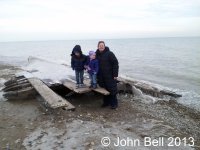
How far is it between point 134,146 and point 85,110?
329 cm

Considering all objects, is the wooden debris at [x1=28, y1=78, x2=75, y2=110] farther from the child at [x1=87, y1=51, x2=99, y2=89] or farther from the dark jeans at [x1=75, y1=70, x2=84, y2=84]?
the child at [x1=87, y1=51, x2=99, y2=89]

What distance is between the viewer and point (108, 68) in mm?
8805

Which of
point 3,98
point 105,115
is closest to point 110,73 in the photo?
point 105,115

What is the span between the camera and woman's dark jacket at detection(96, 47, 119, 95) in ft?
28.6

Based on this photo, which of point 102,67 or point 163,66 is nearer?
point 102,67

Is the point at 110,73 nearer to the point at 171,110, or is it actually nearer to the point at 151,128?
the point at 151,128

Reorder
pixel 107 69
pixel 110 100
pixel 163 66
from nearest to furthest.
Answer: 1. pixel 107 69
2. pixel 110 100
3. pixel 163 66

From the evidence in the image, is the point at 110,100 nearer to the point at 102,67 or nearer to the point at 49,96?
the point at 102,67

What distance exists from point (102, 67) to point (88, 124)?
2.07 meters

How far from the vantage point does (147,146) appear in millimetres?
6242

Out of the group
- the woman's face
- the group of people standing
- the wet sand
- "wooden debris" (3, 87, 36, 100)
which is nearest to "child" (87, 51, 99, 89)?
the group of people standing

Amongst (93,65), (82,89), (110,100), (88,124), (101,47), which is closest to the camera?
(88,124)

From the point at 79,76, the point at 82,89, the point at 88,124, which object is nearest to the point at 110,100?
the point at 82,89

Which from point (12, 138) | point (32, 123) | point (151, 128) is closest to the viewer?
point (12, 138)
